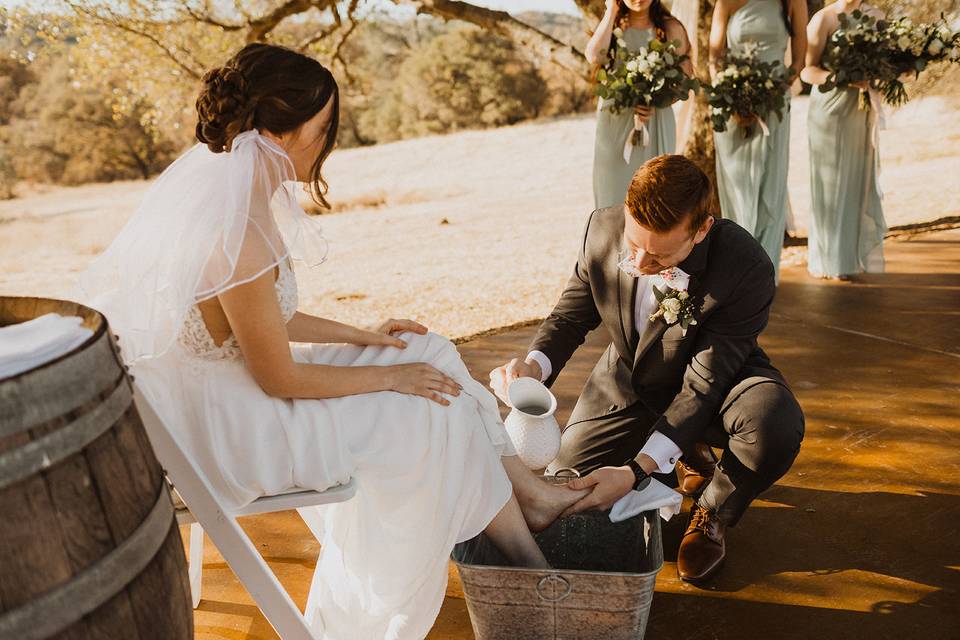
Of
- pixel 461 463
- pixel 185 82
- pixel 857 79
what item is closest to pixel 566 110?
pixel 185 82

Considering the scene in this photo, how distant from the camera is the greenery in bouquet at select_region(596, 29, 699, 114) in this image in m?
5.25

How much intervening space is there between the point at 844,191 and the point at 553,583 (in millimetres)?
4845

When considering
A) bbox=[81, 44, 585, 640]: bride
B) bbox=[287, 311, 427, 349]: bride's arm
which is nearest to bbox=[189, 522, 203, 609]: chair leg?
bbox=[81, 44, 585, 640]: bride

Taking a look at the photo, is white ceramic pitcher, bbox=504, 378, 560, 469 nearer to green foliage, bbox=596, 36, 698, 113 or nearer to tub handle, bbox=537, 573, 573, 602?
tub handle, bbox=537, 573, 573, 602

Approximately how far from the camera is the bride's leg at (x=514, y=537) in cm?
219

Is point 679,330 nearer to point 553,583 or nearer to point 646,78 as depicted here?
point 553,583

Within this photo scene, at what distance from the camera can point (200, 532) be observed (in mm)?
2533

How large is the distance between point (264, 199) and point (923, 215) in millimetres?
7724

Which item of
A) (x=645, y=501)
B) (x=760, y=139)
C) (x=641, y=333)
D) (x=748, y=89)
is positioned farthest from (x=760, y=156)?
(x=645, y=501)

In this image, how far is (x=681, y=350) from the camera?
2695 mm

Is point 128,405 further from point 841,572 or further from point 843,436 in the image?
point 843,436

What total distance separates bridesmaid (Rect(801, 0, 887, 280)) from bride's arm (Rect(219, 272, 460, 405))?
183 inches

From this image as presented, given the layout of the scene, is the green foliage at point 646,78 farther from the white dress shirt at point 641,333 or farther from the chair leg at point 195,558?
the chair leg at point 195,558

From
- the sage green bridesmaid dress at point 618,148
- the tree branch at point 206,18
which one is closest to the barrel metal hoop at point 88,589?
the sage green bridesmaid dress at point 618,148
